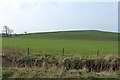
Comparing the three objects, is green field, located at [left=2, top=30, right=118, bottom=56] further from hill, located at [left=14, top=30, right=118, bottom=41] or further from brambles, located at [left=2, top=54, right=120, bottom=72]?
brambles, located at [left=2, top=54, right=120, bottom=72]

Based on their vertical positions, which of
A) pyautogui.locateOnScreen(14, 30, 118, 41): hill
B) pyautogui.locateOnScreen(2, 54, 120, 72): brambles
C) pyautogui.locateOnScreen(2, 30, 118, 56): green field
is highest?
pyautogui.locateOnScreen(14, 30, 118, 41): hill

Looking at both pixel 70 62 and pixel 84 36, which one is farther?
pixel 84 36

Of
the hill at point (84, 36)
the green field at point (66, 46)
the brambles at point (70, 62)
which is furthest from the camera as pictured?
the hill at point (84, 36)

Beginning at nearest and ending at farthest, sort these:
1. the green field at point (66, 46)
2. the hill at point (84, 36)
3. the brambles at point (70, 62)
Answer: the brambles at point (70, 62) < the green field at point (66, 46) < the hill at point (84, 36)

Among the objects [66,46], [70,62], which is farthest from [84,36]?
[70,62]

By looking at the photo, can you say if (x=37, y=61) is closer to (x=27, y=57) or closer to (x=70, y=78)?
(x=27, y=57)

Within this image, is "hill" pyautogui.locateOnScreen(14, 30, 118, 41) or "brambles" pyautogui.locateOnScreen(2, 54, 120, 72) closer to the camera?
"brambles" pyautogui.locateOnScreen(2, 54, 120, 72)

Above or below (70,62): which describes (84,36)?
above

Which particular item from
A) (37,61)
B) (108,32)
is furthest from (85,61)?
(108,32)

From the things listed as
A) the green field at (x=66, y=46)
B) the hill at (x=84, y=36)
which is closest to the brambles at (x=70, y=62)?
the green field at (x=66, y=46)

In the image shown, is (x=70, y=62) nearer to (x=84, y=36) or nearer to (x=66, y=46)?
(x=66, y=46)

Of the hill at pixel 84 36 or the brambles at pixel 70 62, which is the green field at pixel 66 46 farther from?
the brambles at pixel 70 62

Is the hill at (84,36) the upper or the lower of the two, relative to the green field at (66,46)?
upper

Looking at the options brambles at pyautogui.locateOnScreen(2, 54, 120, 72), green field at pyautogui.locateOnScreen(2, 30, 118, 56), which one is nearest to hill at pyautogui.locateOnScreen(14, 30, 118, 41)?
green field at pyautogui.locateOnScreen(2, 30, 118, 56)
